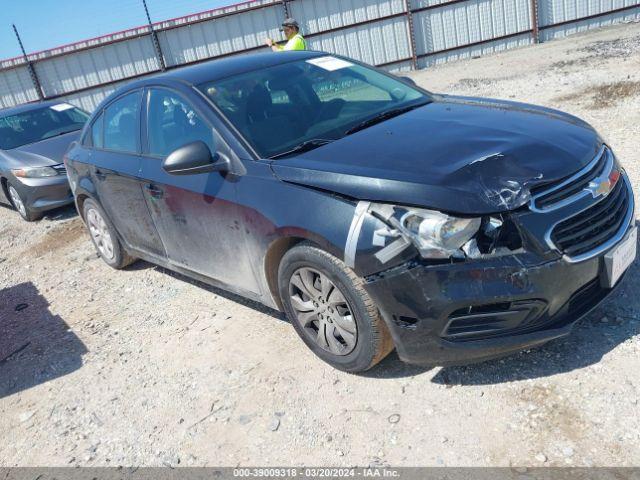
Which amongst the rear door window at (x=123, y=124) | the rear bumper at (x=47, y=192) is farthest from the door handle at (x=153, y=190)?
the rear bumper at (x=47, y=192)

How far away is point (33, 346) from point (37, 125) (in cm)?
541

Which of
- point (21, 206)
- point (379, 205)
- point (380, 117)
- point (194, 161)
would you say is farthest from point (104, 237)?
point (379, 205)

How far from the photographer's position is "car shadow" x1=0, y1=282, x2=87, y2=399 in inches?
152

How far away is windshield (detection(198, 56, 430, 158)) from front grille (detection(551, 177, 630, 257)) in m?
1.36

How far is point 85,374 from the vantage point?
12.3 feet

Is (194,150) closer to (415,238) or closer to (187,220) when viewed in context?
(187,220)

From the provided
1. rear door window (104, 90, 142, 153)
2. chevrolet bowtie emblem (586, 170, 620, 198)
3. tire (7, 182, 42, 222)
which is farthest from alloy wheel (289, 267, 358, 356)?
tire (7, 182, 42, 222)

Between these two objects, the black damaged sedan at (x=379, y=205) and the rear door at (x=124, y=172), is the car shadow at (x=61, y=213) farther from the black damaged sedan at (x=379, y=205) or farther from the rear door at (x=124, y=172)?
the black damaged sedan at (x=379, y=205)

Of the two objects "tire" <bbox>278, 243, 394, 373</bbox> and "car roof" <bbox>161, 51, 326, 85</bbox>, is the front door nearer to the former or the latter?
"car roof" <bbox>161, 51, 326, 85</bbox>

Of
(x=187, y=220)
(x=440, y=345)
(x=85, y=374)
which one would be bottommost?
(x=85, y=374)

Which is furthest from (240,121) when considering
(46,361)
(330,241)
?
(46,361)

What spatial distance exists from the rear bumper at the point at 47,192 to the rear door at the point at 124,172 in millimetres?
2920

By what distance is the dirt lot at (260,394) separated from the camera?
2506mm

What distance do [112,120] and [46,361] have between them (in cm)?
198
